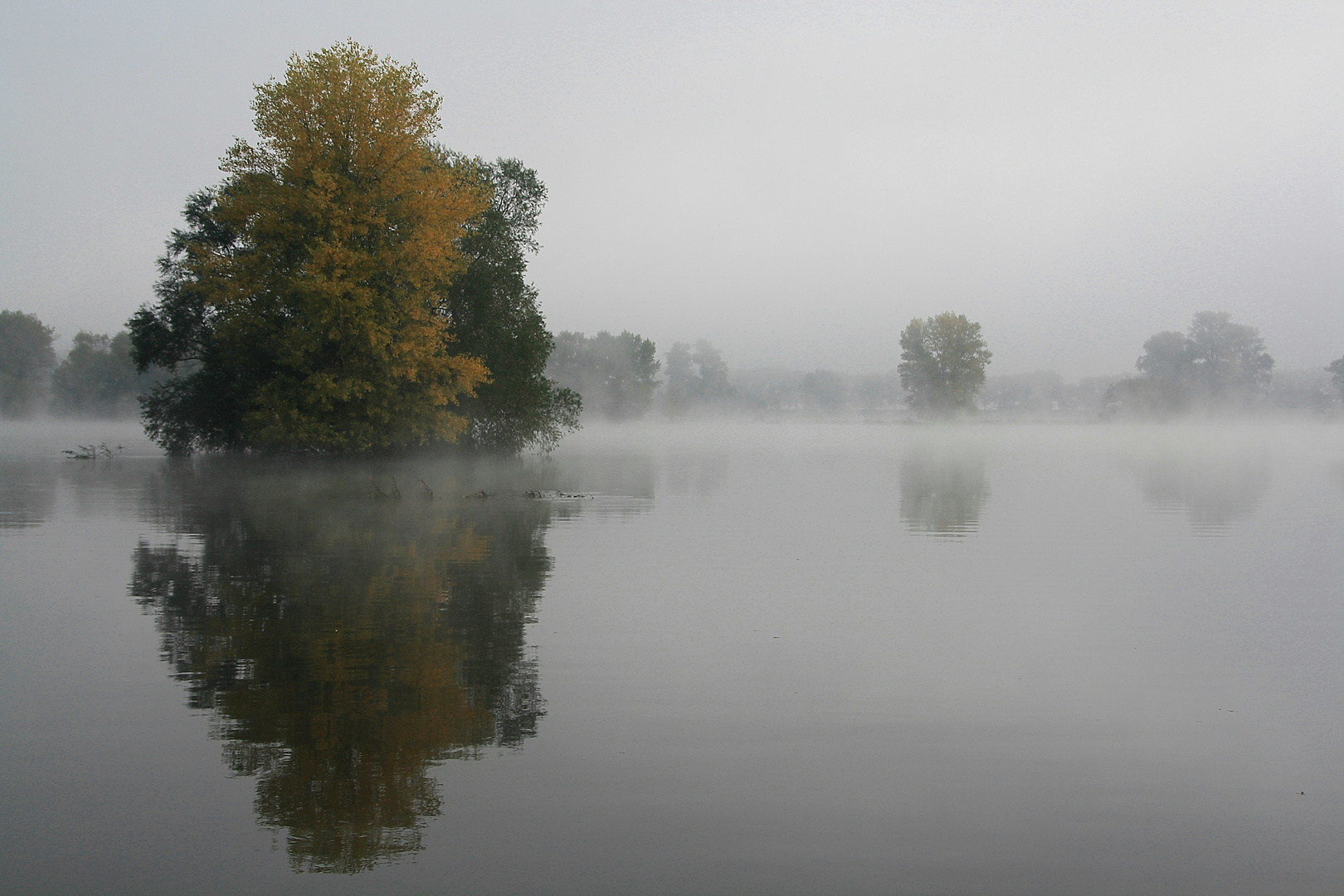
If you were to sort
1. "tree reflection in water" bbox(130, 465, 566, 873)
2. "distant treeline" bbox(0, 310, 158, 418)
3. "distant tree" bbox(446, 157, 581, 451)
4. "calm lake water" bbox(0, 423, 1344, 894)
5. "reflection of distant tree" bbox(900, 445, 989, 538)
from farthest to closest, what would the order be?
"distant treeline" bbox(0, 310, 158, 418) < "distant tree" bbox(446, 157, 581, 451) < "reflection of distant tree" bbox(900, 445, 989, 538) < "tree reflection in water" bbox(130, 465, 566, 873) < "calm lake water" bbox(0, 423, 1344, 894)

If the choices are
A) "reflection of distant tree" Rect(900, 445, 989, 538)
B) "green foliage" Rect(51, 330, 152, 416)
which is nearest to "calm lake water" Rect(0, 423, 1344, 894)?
"reflection of distant tree" Rect(900, 445, 989, 538)

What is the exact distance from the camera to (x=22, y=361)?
120m

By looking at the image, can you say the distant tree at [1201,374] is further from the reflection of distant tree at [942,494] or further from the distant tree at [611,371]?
the reflection of distant tree at [942,494]

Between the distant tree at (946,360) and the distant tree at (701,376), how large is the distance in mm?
66378

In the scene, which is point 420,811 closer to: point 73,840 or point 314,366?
point 73,840

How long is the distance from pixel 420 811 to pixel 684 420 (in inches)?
6586

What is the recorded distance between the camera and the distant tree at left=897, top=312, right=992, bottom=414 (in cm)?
12562

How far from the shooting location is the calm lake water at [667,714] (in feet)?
17.1

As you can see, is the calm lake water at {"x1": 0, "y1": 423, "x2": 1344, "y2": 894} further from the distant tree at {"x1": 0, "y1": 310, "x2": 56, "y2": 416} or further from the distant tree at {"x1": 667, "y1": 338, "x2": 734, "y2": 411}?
the distant tree at {"x1": 667, "y1": 338, "x2": 734, "y2": 411}

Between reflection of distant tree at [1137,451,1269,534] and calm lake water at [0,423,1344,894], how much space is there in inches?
185

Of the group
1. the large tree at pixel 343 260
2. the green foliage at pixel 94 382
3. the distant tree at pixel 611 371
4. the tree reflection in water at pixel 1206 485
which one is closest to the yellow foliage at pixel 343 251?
the large tree at pixel 343 260

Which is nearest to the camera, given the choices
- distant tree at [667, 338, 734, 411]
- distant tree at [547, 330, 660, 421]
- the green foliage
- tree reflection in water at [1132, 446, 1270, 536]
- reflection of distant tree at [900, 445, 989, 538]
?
reflection of distant tree at [900, 445, 989, 538]

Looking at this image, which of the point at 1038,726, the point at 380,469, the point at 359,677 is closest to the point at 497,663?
the point at 359,677

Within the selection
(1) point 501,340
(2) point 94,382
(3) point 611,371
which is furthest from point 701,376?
(1) point 501,340
